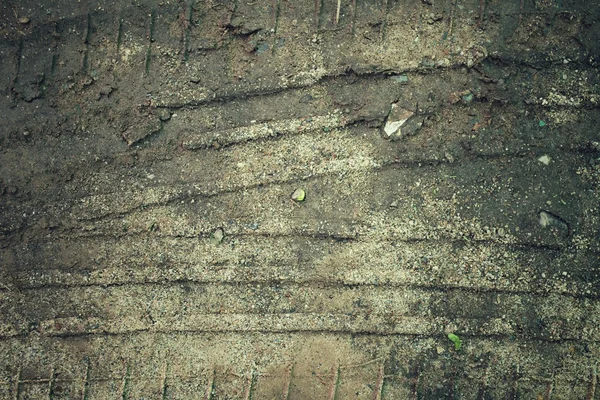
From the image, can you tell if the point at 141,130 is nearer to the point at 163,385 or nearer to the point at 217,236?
the point at 217,236

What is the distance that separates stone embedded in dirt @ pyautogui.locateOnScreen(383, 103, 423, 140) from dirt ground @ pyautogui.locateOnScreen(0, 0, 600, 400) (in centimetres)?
1

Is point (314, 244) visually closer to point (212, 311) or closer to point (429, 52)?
point (212, 311)

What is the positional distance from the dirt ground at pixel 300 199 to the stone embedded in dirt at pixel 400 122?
0.04 feet

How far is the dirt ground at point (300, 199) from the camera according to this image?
248cm

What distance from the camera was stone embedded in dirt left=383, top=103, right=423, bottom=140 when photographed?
2523 millimetres

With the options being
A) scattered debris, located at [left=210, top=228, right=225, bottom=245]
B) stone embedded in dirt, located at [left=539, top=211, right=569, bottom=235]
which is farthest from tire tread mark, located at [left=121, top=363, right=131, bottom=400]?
stone embedded in dirt, located at [left=539, top=211, right=569, bottom=235]

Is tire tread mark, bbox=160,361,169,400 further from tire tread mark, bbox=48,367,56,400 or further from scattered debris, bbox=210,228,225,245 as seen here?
scattered debris, bbox=210,228,225,245

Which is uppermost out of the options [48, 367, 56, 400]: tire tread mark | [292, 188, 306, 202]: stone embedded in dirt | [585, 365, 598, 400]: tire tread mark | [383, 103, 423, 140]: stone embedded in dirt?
[383, 103, 423, 140]: stone embedded in dirt

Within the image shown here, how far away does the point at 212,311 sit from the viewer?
2529 mm

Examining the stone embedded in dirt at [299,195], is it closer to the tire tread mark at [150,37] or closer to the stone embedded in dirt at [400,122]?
the stone embedded in dirt at [400,122]

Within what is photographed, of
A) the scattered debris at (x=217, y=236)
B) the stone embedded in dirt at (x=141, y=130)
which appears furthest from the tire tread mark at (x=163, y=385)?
the stone embedded in dirt at (x=141, y=130)

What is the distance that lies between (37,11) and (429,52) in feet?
6.82

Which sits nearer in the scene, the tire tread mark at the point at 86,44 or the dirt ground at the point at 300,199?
the dirt ground at the point at 300,199

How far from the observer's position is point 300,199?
252 cm
